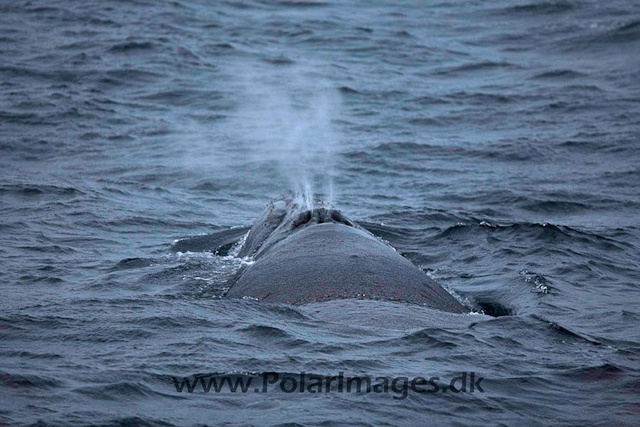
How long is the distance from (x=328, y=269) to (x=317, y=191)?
7.59 metres

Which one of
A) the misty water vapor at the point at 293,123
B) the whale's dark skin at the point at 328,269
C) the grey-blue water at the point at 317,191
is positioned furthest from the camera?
the misty water vapor at the point at 293,123

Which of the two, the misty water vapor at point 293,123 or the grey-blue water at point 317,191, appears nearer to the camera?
the grey-blue water at point 317,191

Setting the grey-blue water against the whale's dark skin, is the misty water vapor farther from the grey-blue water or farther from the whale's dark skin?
the whale's dark skin

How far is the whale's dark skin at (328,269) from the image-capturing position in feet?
33.2

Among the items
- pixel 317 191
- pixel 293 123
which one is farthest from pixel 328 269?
pixel 293 123

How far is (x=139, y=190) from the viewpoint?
18188mm

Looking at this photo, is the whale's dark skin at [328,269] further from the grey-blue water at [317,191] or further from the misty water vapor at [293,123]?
the misty water vapor at [293,123]

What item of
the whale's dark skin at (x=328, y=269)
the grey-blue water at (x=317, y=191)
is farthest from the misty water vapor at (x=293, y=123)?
the whale's dark skin at (x=328, y=269)

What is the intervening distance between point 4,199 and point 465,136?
35.7ft

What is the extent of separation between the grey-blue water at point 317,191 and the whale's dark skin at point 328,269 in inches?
18.7

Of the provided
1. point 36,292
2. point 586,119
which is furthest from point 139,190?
point 586,119

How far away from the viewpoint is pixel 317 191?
59.3 feet

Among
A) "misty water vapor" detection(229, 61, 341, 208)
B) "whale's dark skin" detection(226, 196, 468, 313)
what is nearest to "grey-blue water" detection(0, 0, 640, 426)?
"misty water vapor" detection(229, 61, 341, 208)

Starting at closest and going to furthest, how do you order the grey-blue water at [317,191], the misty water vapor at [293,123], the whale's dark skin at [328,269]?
the grey-blue water at [317,191], the whale's dark skin at [328,269], the misty water vapor at [293,123]
